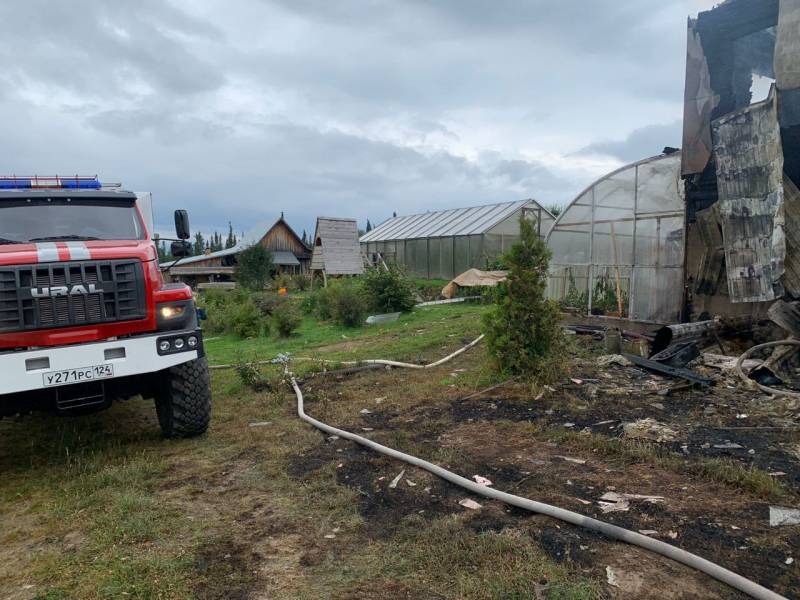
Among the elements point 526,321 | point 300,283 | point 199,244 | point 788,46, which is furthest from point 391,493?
point 199,244

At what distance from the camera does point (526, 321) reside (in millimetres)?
8031

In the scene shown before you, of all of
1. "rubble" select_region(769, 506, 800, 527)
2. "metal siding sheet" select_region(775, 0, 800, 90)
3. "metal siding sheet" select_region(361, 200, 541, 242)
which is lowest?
"rubble" select_region(769, 506, 800, 527)

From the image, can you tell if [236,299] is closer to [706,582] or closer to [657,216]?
[657,216]

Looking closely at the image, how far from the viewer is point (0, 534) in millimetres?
3949

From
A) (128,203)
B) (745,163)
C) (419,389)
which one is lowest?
(419,389)

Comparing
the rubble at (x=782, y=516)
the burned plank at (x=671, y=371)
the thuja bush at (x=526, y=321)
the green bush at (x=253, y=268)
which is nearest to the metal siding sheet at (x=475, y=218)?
the green bush at (x=253, y=268)

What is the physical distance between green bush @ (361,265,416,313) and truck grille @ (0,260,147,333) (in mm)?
13436

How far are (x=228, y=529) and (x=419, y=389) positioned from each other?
4610 millimetres

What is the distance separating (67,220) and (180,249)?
56.8 inches

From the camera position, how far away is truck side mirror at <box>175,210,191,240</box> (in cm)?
695

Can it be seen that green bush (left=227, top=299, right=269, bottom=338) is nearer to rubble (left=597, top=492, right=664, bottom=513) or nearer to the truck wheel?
the truck wheel

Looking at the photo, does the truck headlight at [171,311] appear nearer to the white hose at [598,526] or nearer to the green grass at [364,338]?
the white hose at [598,526]

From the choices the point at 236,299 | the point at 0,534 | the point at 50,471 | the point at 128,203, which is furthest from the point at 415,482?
the point at 236,299

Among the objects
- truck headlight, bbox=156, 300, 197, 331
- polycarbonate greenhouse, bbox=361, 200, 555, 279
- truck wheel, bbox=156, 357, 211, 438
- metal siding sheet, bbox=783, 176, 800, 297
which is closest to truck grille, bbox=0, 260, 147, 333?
truck headlight, bbox=156, 300, 197, 331
